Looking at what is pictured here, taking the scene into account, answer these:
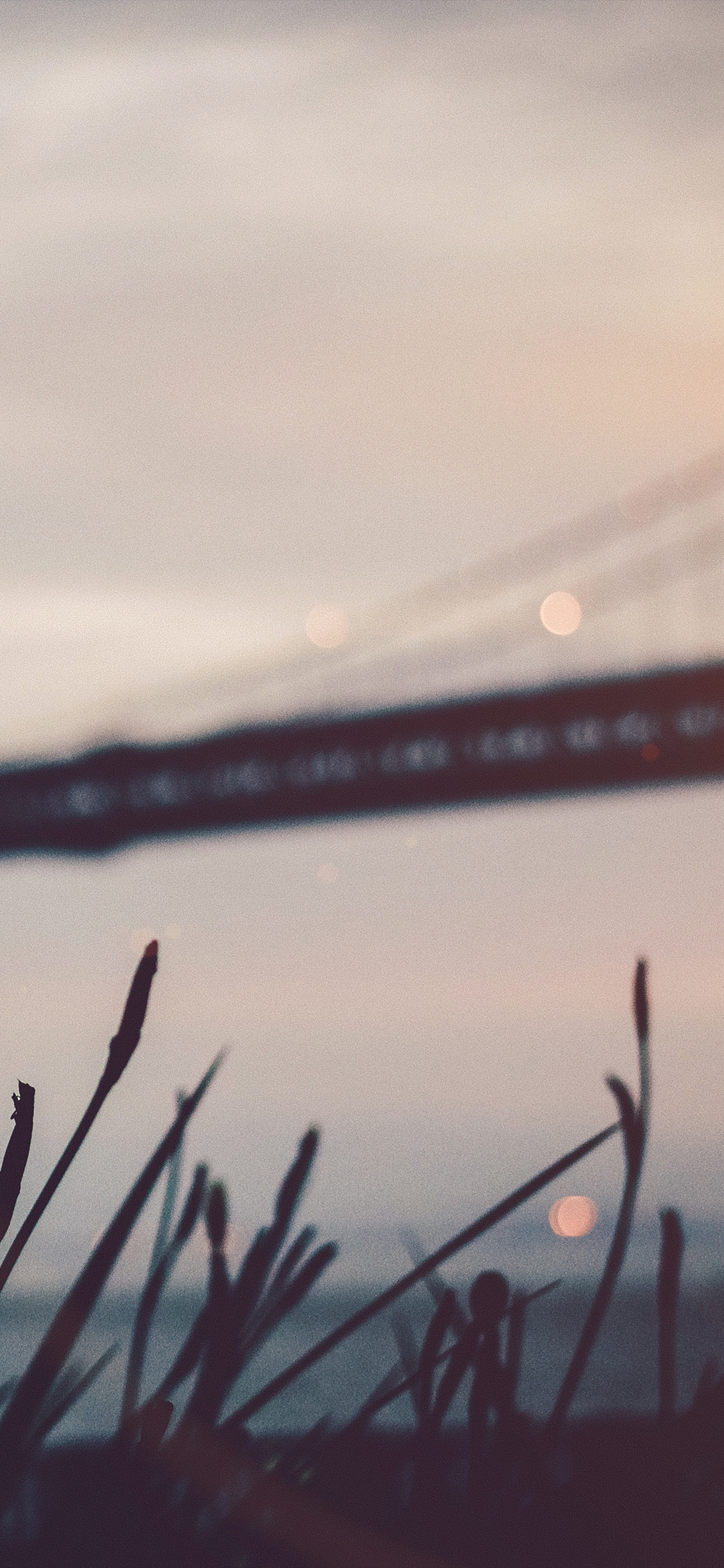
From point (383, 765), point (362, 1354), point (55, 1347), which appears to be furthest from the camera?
point (362, 1354)

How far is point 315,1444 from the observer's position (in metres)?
0.42

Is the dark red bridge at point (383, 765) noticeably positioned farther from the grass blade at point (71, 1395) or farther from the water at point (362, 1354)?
the grass blade at point (71, 1395)

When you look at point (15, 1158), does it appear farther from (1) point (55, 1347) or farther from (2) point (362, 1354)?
(2) point (362, 1354)

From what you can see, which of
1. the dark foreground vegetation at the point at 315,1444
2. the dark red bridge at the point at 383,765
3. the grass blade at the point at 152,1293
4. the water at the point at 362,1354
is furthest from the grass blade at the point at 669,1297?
the dark red bridge at the point at 383,765

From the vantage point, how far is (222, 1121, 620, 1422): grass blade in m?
0.38

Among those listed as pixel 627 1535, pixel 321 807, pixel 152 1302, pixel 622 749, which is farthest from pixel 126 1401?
pixel 321 807

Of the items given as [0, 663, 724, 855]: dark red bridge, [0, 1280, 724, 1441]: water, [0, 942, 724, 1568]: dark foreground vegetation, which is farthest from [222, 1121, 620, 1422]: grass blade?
[0, 663, 724, 855]: dark red bridge

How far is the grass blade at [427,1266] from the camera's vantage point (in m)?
0.38

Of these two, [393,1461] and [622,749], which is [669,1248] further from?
[622,749]

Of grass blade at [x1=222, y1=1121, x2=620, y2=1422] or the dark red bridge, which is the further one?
the dark red bridge

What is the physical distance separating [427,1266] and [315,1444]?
0.26ft

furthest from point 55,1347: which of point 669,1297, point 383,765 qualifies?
point 383,765

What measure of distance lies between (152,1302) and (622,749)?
1762 centimetres

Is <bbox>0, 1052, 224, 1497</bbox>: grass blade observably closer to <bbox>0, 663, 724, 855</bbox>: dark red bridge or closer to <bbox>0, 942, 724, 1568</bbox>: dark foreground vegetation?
<bbox>0, 942, 724, 1568</bbox>: dark foreground vegetation
